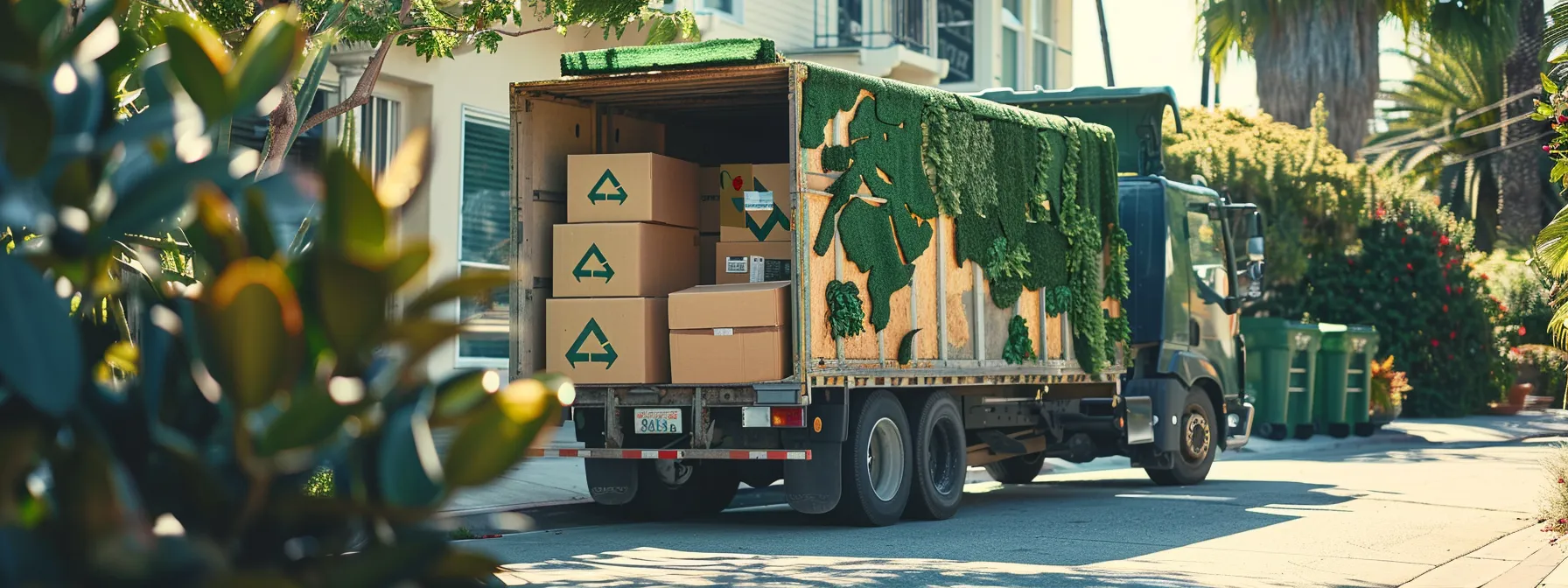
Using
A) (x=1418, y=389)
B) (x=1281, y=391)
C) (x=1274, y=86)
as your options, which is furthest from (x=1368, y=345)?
(x=1274, y=86)

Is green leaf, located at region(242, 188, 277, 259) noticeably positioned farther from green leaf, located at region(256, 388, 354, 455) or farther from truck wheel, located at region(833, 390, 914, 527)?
truck wheel, located at region(833, 390, 914, 527)

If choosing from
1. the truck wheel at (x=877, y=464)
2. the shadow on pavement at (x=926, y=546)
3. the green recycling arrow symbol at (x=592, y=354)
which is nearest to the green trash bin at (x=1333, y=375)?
the shadow on pavement at (x=926, y=546)

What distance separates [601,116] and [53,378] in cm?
1020

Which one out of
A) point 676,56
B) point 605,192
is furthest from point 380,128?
point 676,56

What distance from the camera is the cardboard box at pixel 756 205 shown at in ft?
37.7

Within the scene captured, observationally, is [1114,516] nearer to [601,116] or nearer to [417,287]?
[601,116]

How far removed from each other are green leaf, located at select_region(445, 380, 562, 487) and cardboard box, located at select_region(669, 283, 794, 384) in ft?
27.5

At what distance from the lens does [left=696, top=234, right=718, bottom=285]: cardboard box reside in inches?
469

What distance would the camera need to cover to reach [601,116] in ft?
39.2

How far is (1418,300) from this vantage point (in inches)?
1063

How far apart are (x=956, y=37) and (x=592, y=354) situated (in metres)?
14.7

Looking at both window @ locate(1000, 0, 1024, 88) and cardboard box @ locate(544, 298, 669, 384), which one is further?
window @ locate(1000, 0, 1024, 88)

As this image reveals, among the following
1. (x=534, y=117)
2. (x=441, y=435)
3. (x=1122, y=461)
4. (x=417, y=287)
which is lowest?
(x=1122, y=461)

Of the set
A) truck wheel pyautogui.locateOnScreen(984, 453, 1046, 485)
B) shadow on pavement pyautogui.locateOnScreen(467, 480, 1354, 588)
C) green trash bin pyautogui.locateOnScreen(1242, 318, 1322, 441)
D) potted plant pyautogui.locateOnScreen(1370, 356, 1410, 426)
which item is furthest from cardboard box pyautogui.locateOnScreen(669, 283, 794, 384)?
potted plant pyautogui.locateOnScreen(1370, 356, 1410, 426)
